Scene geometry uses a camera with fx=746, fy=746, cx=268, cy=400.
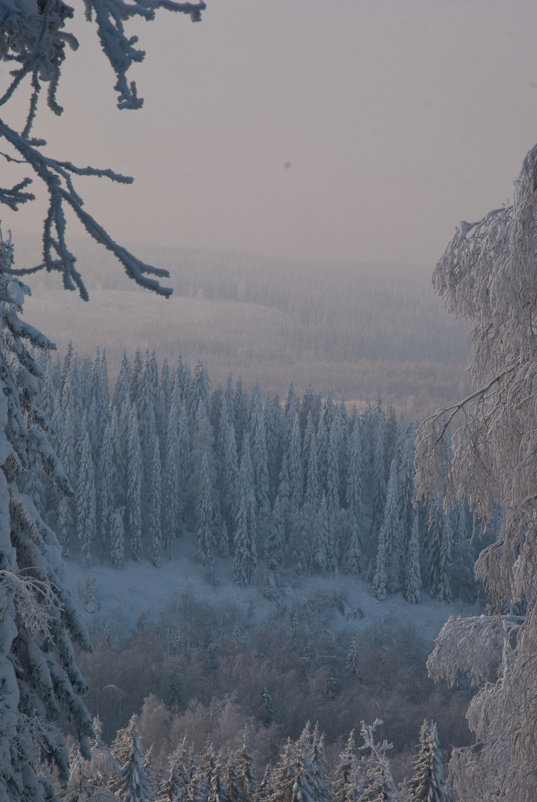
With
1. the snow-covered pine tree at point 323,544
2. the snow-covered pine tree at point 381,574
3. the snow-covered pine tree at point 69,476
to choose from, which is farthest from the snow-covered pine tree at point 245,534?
the snow-covered pine tree at point 69,476

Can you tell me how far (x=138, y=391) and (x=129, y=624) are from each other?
20002mm

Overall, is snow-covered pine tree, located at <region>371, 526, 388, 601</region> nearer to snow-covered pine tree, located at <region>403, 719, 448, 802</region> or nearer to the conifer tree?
the conifer tree

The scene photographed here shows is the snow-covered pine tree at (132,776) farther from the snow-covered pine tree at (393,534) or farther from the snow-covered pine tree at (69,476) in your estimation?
the snow-covered pine tree at (393,534)

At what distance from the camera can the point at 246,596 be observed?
55906 mm

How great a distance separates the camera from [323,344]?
19662 centimetres

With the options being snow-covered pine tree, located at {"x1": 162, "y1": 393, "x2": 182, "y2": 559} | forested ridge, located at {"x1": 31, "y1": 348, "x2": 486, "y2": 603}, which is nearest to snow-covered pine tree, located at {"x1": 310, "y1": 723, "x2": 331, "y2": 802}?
forested ridge, located at {"x1": 31, "y1": 348, "x2": 486, "y2": 603}

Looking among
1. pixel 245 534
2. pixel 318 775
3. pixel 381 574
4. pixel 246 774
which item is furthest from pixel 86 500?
pixel 318 775

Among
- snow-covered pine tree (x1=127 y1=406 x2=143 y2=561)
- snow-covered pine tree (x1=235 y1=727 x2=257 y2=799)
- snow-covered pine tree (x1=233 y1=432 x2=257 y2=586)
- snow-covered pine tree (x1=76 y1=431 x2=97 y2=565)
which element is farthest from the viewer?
snow-covered pine tree (x1=233 y1=432 x2=257 y2=586)

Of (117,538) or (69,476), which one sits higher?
(69,476)

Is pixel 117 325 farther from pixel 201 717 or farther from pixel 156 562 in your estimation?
pixel 201 717

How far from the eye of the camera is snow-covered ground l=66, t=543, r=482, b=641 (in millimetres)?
52594

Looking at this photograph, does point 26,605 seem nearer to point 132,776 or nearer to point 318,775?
point 132,776

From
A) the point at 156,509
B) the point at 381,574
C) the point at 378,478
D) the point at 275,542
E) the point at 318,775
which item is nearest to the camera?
the point at 318,775

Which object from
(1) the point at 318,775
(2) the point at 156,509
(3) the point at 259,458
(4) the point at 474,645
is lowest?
(2) the point at 156,509
